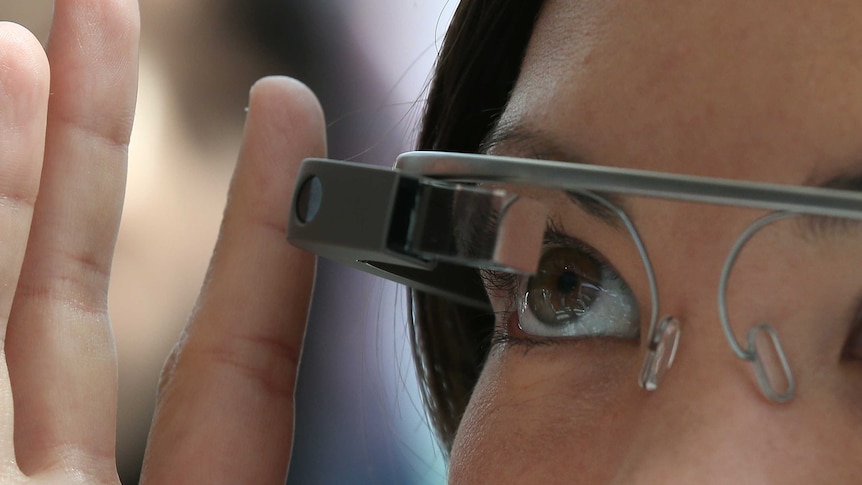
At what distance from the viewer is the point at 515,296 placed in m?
0.69

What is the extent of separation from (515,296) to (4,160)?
0.37 metres

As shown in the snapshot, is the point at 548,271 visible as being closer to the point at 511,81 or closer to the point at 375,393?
the point at 511,81

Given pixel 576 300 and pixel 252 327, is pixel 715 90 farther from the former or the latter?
pixel 252 327

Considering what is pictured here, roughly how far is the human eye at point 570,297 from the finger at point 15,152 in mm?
337

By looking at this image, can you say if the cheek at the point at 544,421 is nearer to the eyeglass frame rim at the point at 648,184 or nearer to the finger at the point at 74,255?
the eyeglass frame rim at the point at 648,184

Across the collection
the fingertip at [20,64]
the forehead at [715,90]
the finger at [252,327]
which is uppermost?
the forehead at [715,90]

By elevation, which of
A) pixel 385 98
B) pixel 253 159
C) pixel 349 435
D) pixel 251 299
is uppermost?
pixel 385 98

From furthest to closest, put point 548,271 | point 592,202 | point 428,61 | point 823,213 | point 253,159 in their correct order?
point 428,61 → point 253,159 → point 548,271 → point 592,202 → point 823,213

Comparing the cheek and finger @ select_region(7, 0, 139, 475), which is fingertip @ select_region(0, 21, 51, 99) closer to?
finger @ select_region(7, 0, 139, 475)

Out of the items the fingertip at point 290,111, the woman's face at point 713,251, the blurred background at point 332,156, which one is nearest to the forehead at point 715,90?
the woman's face at point 713,251

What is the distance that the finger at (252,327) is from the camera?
730 mm

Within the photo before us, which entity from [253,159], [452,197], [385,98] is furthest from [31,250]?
[385,98]

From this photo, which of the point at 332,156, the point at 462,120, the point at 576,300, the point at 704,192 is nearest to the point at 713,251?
the point at 704,192

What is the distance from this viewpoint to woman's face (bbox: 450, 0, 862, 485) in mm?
478
